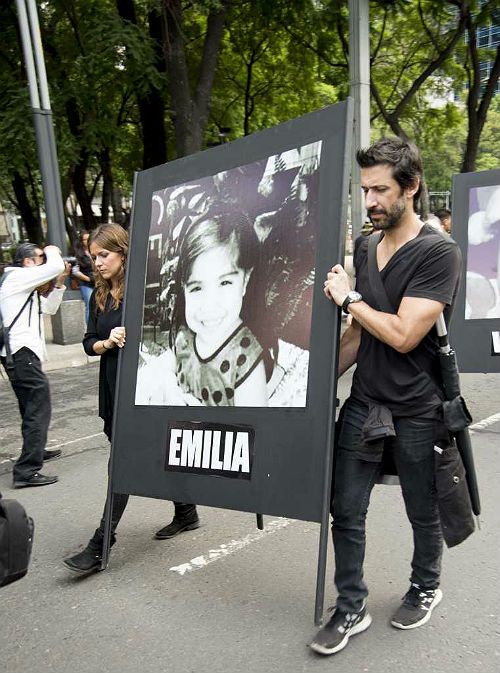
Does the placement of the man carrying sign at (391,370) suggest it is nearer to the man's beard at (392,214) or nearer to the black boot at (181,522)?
the man's beard at (392,214)

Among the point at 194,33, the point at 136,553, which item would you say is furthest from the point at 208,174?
the point at 194,33

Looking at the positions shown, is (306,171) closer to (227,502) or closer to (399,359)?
(399,359)

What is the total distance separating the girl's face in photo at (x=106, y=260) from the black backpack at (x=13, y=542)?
186cm

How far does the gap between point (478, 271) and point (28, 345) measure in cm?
351

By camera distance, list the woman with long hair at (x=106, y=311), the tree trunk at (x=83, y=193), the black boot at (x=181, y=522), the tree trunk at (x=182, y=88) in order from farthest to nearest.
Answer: the tree trunk at (x=83, y=193), the tree trunk at (x=182, y=88), the black boot at (x=181, y=522), the woman with long hair at (x=106, y=311)

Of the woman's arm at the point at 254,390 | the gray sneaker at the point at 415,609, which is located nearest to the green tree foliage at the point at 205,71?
the woman's arm at the point at 254,390

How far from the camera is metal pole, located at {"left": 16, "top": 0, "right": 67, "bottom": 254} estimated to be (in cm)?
980

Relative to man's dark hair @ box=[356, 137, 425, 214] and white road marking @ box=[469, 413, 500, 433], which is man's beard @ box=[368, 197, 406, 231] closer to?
man's dark hair @ box=[356, 137, 425, 214]

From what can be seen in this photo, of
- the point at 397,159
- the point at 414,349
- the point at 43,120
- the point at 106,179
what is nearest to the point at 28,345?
the point at 414,349

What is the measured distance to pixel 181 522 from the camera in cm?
403

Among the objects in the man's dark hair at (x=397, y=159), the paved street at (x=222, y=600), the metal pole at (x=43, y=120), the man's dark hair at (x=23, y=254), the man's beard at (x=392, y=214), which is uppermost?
the metal pole at (x=43, y=120)

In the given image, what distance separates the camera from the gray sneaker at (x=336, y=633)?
2.70 metres

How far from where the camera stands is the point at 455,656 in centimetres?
269

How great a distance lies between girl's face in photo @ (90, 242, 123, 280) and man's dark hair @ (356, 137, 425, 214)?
1.54m
